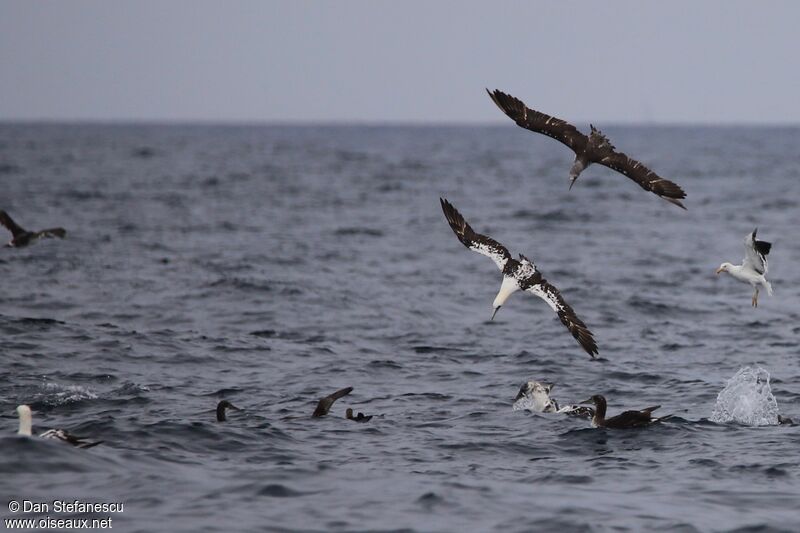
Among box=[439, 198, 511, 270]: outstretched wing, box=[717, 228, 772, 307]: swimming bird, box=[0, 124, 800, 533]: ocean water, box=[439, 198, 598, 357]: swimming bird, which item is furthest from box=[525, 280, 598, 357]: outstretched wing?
box=[717, 228, 772, 307]: swimming bird

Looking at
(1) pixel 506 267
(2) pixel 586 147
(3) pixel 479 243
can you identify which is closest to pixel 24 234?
(3) pixel 479 243

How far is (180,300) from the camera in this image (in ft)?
83.4

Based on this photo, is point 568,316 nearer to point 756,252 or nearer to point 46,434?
point 756,252

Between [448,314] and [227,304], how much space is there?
461cm

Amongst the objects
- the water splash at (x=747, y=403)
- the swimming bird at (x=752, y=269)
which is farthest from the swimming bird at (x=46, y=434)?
the swimming bird at (x=752, y=269)

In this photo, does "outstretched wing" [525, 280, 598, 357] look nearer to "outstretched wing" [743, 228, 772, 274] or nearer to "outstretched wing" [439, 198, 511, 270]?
"outstretched wing" [439, 198, 511, 270]

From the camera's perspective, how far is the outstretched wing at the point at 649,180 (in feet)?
51.3

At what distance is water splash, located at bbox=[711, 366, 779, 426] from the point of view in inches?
616

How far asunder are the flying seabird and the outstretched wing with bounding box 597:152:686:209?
3.00 metres

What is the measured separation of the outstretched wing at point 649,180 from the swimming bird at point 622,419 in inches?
105

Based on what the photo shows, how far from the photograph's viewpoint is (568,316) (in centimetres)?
1612

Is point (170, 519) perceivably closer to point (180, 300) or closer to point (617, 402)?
point (617, 402)

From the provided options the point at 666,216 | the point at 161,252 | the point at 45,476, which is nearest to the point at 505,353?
the point at 45,476

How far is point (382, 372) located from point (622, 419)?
5.09 metres
